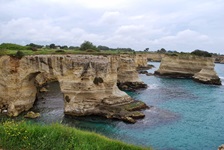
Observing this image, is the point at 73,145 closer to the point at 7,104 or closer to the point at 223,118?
the point at 7,104

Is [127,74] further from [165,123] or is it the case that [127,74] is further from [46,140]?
[46,140]

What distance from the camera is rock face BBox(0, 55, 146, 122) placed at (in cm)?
3584

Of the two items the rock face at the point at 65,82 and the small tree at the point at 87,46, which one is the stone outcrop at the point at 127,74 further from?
the rock face at the point at 65,82

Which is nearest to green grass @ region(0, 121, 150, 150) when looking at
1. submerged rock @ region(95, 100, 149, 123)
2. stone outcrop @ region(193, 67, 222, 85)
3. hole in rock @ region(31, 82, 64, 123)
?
hole in rock @ region(31, 82, 64, 123)

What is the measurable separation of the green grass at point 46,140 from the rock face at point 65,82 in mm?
20108

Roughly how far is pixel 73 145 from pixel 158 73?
81.5 metres

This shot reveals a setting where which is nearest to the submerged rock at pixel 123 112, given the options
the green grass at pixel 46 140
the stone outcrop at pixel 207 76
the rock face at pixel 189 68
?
the green grass at pixel 46 140

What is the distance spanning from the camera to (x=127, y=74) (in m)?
61.1

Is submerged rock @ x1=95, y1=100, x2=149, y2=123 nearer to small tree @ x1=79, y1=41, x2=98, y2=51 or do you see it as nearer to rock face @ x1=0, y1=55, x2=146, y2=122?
rock face @ x1=0, y1=55, x2=146, y2=122

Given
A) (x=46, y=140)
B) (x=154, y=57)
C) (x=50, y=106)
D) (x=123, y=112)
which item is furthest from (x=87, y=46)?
(x=154, y=57)

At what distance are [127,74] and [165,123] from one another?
94.5ft

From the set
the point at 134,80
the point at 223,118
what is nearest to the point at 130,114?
the point at 223,118

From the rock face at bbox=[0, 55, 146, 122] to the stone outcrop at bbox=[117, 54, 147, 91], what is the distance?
22.2 meters

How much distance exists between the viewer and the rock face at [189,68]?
7756 centimetres
